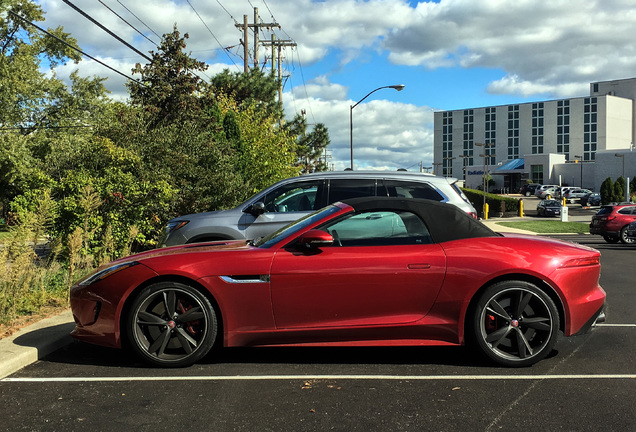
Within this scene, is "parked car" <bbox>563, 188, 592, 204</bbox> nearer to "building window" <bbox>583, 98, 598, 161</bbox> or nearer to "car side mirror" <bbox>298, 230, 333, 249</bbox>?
"building window" <bbox>583, 98, 598, 161</bbox>

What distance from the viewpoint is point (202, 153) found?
15359 mm

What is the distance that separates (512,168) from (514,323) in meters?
103

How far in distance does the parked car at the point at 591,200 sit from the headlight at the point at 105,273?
68886 mm

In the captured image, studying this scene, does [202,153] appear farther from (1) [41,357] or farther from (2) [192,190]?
(1) [41,357]

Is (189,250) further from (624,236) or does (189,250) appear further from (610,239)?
(610,239)

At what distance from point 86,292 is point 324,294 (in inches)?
79.9

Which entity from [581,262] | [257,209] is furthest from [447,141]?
[581,262]

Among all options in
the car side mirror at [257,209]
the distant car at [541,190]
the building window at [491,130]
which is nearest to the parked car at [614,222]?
the car side mirror at [257,209]

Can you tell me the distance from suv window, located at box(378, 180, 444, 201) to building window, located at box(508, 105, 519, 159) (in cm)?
10675

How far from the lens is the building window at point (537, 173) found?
317ft

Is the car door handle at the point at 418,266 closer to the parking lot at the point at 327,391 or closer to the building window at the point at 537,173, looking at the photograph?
the parking lot at the point at 327,391

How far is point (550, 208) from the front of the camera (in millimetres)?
51969

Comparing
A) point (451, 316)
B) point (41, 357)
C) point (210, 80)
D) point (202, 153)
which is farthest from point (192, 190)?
point (210, 80)

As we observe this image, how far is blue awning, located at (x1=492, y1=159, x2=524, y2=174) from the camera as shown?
3999 inches
